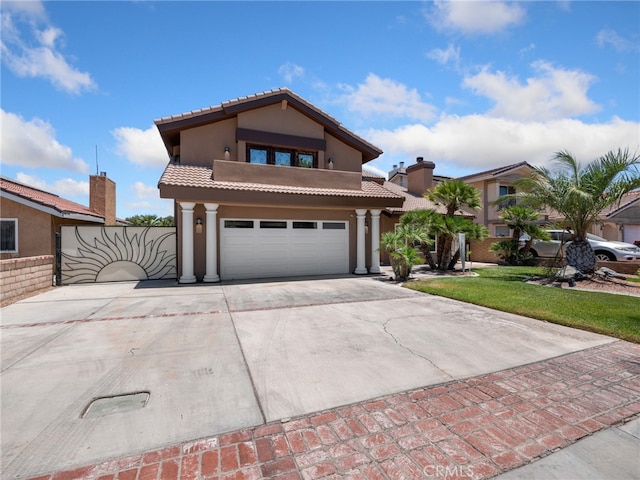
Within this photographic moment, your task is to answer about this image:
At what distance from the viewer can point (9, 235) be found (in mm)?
11516

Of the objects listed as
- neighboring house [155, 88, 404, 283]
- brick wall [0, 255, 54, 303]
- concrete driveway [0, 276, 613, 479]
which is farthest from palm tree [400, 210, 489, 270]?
brick wall [0, 255, 54, 303]

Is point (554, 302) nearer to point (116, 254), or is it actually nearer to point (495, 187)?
point (116, 254)

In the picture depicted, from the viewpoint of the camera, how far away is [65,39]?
28.0ft

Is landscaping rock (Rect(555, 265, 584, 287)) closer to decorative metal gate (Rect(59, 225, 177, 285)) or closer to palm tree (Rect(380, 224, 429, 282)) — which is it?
palm tree (Rect(380, 224, 429, 282))

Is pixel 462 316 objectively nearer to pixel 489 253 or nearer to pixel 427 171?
pixel 489 253

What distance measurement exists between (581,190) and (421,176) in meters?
12.2

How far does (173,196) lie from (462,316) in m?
9.01

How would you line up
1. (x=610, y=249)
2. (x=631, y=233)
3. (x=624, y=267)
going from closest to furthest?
(x=624, y=267) < (x=610, y=249) < (x=631, y=233)

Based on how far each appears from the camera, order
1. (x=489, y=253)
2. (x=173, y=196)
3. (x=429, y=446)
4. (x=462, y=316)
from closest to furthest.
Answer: (x=429, y=446) → (x=462, y=316) → (x=173, y=196) → (x=489, y=253)

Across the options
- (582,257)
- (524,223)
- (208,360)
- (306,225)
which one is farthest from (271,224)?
(524,223)

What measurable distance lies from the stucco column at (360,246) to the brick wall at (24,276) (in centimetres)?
1080

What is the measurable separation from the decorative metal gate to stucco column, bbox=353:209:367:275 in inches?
293

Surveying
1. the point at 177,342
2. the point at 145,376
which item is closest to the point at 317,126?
the point at 177,342

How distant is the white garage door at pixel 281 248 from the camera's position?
1163 centimetres
